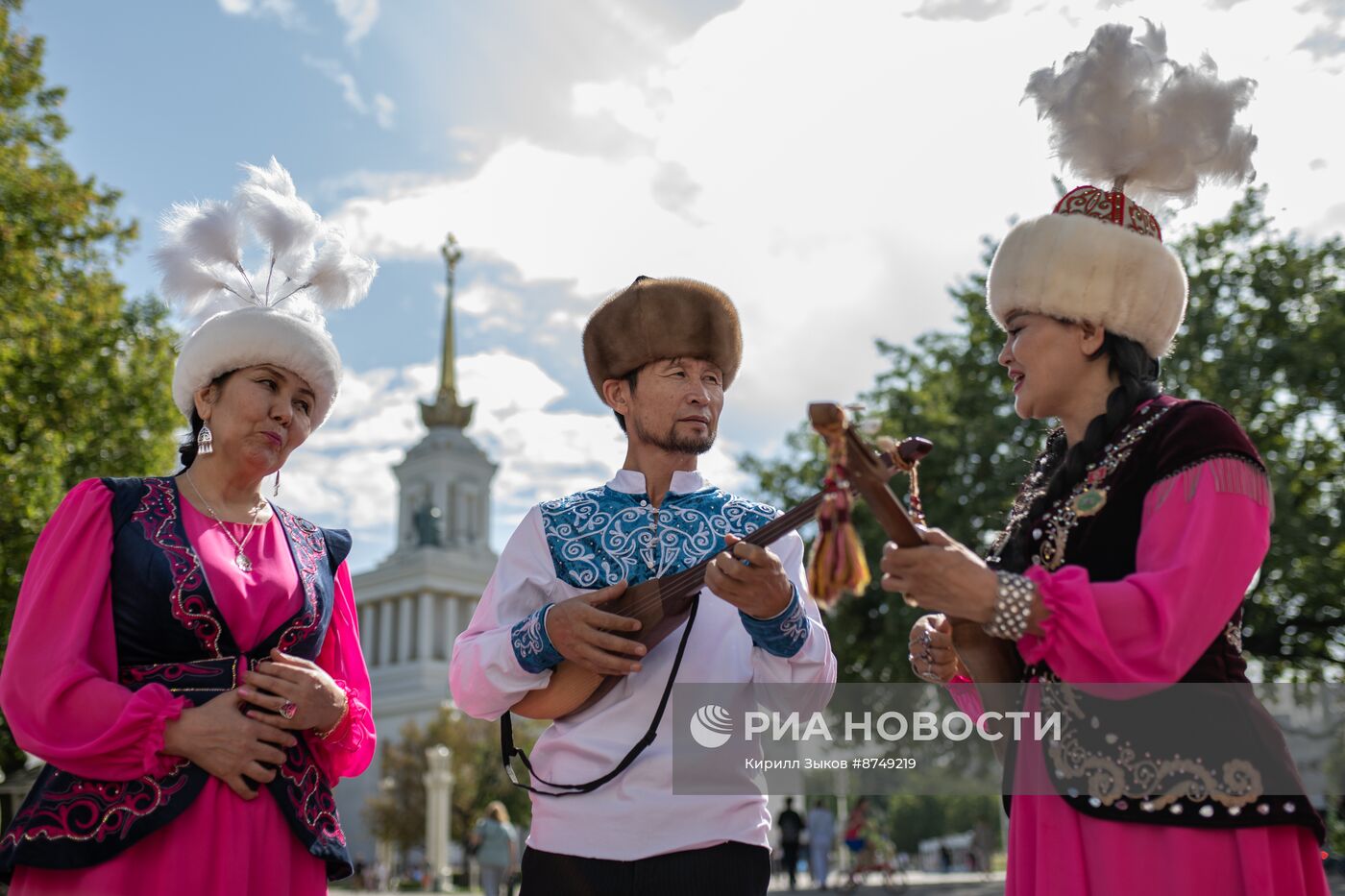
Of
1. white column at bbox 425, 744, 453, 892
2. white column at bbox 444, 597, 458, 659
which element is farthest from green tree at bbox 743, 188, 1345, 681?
white column at bbox 444, 597, 458, 659

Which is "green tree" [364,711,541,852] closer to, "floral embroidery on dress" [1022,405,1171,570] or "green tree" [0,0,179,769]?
"green tree" [0,0,179,769]

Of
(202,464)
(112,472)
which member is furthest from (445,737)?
(202,464)

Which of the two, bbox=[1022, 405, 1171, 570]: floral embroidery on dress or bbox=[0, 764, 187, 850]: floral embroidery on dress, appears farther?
bbox=[0, 764, 187, 850]: floral embroidery on dress

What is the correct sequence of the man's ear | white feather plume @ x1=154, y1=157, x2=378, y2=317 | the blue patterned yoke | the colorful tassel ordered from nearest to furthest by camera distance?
1. the colorful tassel
2. the blue patterned yoke
3. the man's ear
4. white feather plume @ x1=154, y1=157, x2=378, y2=317

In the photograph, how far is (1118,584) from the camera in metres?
2.25

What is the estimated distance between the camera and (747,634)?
10.7 feet

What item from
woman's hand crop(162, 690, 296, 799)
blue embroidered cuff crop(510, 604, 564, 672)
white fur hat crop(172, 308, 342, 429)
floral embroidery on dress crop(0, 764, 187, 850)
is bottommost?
floral embroidery on dress crop(0, 764, 187, 850)

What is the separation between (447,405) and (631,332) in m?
73.7

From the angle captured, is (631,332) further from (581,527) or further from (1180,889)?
(1180,889)

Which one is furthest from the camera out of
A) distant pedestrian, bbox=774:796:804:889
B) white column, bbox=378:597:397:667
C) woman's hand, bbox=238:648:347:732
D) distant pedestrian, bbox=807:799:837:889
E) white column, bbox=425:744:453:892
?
white column, bbox=378:597:397:667

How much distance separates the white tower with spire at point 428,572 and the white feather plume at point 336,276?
6101 centimetres

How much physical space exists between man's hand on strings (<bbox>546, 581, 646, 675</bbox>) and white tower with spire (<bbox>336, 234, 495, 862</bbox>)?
203ft

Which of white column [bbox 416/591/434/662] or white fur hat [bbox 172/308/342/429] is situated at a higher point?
white column [bbox 416/591/434/662]

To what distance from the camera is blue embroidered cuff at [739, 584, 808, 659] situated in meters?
2.89
